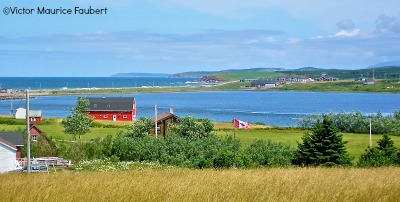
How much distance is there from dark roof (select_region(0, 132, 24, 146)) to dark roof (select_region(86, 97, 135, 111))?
54.6 m

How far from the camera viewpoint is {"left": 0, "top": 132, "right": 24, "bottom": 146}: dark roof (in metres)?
40.3

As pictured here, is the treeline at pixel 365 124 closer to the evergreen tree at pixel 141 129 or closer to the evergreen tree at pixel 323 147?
the evergreen tree at pixel 141 129

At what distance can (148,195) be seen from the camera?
24.3ft

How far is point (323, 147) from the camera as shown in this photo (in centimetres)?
2923

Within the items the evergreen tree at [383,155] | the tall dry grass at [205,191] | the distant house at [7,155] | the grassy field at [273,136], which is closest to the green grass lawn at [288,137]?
the grassy field at [273,136]

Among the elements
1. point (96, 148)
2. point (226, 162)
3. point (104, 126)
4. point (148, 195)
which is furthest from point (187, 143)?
point (104, 126)

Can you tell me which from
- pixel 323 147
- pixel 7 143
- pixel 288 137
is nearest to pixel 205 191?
pixel 323 147

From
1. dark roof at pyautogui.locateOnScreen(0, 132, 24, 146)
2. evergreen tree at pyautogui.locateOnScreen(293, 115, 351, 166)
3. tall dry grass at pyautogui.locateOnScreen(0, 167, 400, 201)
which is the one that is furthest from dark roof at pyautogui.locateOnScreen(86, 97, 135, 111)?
tall dry grass at pyautogui.locateOnScreen(0, 167, 400, 201)

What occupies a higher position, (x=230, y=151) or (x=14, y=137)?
(x=230, y=151)

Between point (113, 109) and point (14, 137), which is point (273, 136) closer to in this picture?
point (14, 137)

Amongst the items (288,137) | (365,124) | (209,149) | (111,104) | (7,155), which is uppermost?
(209,149)

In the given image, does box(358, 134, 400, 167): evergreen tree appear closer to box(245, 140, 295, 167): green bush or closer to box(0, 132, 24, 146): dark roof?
box(245, 140, 295, 167): green bush

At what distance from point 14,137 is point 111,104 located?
56.4 meters

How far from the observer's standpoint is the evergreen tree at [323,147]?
2903 centimetres
